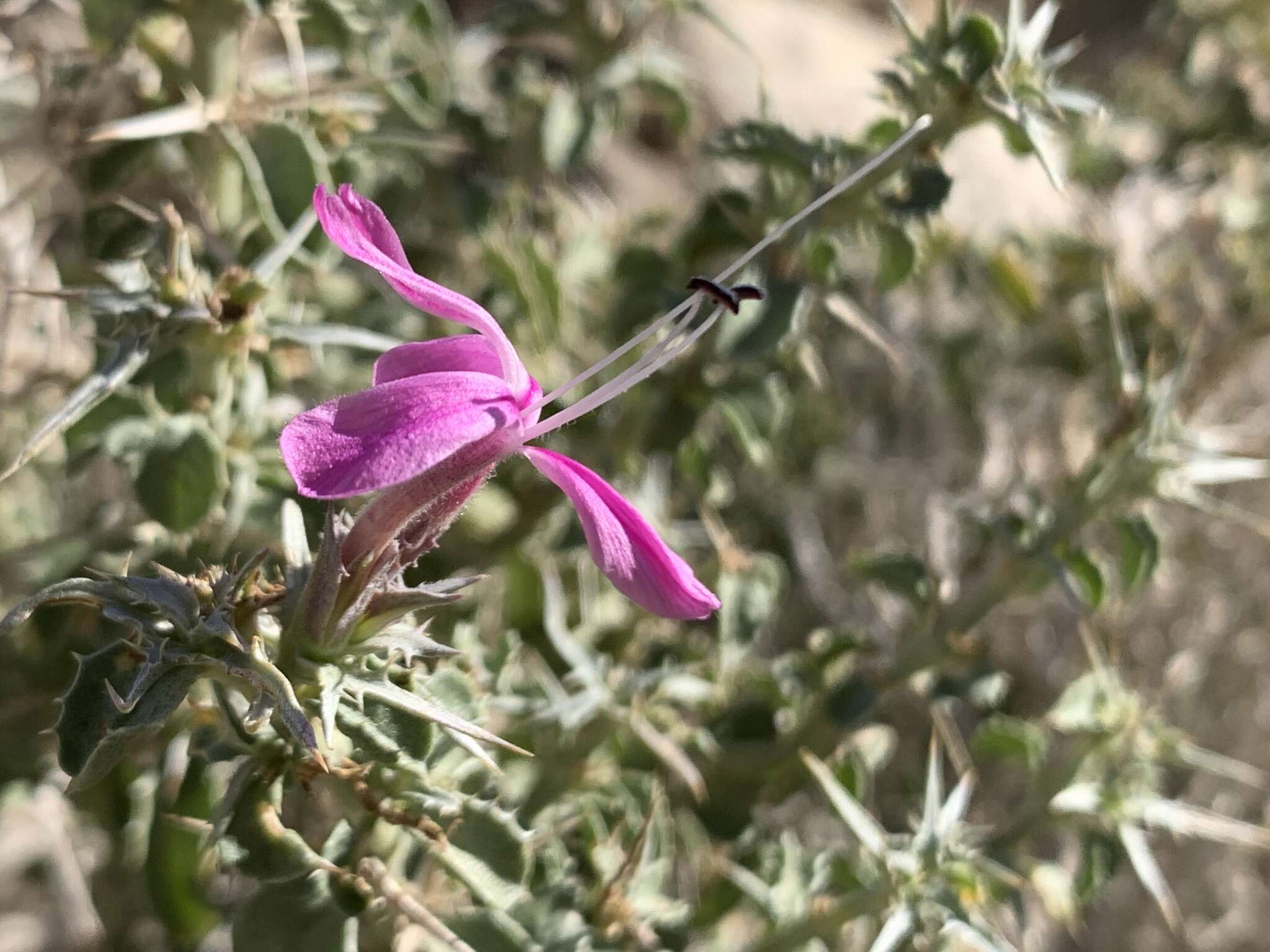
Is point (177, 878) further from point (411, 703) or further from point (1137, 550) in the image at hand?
point (1137, 550)

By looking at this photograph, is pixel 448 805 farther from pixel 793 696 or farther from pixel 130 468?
pixel 793 696

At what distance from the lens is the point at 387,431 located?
2.92 ft

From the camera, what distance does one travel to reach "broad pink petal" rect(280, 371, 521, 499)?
2.78 ft

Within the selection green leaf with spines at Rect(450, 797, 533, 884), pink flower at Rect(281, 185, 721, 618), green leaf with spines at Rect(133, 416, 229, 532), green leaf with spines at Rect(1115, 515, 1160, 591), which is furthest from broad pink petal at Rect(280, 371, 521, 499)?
green leaf with spines at Rect(1115, 515, 1160, 591)

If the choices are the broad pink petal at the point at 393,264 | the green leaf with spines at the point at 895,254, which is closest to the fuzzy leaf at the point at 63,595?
the broad pink petal at the point at 393,264

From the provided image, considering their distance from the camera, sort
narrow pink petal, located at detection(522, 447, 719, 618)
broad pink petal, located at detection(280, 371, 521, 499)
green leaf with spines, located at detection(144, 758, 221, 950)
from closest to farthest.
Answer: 1. broad pink petal, located at detection(280, 371, 521, 499)
2. narrow pink petal, located at detection(522, 447, 719, 618)
3. green leaf with spines, located at detection(144, 758, 221, 950)

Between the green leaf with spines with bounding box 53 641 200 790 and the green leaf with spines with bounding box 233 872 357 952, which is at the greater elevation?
the green leaf with spines with bounding box 53 641 200 790

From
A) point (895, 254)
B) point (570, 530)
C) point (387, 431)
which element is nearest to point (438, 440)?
point (387, 431)

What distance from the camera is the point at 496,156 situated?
7.79 feet

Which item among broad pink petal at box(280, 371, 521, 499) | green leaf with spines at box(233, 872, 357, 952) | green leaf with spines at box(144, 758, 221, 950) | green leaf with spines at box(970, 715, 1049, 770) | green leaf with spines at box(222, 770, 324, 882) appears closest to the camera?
broad pink petal at box(280, 371, 521, 499)

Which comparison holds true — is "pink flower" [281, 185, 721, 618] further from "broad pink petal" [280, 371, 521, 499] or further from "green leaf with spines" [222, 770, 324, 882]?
"green leaf with spines" [222, 770, 324, 882]

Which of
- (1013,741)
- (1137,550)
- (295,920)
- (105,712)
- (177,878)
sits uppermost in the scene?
(105,712)

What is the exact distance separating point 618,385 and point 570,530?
94 centimetres

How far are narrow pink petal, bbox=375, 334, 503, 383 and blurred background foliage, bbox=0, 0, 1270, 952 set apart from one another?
17 centimetres
